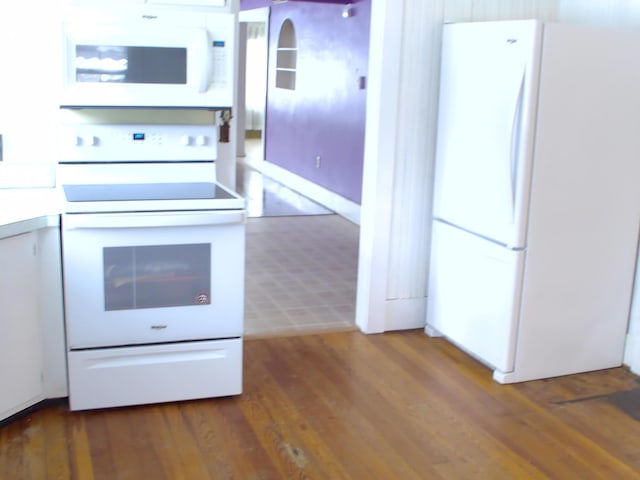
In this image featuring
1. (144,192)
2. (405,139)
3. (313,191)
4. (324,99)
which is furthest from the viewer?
(313,191)

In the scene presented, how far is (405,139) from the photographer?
3809mm

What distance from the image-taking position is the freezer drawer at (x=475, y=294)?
3.30 meters

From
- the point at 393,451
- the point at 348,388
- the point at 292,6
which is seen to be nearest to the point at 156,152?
the point at 348,388

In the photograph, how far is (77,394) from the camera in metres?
2.88

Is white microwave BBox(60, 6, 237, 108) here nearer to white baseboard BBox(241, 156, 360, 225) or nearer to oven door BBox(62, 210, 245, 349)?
oven door BBox(62, 210, 245, 349)

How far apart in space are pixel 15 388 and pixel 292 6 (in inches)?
256

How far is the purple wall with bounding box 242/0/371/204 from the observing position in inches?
261

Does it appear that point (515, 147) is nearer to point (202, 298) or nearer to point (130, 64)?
point (202, 298)

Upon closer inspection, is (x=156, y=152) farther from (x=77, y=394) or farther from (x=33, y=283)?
(x=77, y=394)

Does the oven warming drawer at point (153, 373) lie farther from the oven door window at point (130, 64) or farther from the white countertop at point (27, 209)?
the oven door window at point (130, 64)

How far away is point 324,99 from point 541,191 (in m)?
4.57

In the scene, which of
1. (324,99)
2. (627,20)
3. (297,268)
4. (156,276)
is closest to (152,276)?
(156,276)

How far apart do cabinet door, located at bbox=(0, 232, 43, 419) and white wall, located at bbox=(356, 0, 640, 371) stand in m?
1.73

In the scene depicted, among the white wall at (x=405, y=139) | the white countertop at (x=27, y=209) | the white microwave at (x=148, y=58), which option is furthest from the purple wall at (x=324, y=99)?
the white countertop at (x=27, y=209)
